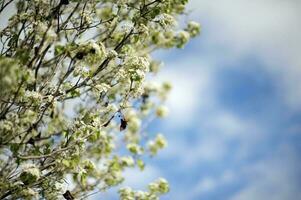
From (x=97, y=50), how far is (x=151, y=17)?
5.09ft

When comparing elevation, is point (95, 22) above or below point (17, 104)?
above

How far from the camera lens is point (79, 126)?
7.72 metres

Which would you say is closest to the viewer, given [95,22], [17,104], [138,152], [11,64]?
[11,64]

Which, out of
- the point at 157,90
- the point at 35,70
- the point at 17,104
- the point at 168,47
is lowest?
the point at 17,104

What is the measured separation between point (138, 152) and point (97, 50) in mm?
6296

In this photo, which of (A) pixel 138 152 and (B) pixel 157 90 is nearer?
(A) pixel 138 152

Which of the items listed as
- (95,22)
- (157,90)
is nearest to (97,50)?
(95,22)

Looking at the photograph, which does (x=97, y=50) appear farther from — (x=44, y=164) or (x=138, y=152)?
(x=138, y=152)

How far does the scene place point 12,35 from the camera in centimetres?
789

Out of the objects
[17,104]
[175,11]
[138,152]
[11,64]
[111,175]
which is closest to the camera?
[11,64]

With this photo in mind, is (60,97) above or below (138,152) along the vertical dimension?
below

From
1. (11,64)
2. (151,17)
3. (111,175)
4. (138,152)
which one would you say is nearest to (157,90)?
(138,152)

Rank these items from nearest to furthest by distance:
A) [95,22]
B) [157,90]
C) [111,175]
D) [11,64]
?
[11,64], [95,22], [111,175], [157,90]

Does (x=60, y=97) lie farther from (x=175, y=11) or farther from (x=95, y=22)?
(x=175, y=11)
